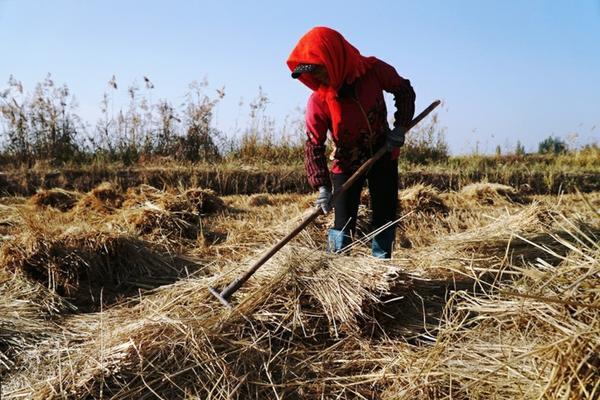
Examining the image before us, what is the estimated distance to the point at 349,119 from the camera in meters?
2.95

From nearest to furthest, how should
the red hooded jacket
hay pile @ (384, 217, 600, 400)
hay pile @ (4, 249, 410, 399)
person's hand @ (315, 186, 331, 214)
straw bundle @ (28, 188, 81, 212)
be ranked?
hay pile @ (384, 217, 600, 400), hay pile @ (4, 249, 410, 399), the red hooded jacket, person's hand @ (315, 186, 331, 214), straw bundle @ (28, 188, 81, 212)

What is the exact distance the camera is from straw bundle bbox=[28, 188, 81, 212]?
4918mm

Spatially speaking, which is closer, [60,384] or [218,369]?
[60,384]

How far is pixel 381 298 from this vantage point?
2381 mm

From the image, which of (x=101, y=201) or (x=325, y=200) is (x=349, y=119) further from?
(x=101, y=201)

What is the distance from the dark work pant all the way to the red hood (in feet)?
1.28

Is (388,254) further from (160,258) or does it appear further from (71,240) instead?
(71,240)

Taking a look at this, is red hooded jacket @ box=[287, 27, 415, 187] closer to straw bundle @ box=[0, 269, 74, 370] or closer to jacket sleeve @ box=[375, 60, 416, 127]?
jacket sleeve @ box=[375, 60, 416, 127]

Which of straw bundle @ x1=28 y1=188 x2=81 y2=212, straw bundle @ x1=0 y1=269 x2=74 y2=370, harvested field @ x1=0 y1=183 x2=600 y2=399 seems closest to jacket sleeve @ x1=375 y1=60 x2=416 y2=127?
harvested field @ x1=0 y1=183 x2=600 y2=399

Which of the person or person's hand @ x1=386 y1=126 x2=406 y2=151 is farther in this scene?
person's hand @ x1=386 y1=126 x2=406 y2=151

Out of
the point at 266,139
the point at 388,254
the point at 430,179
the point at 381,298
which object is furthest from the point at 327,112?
the point at 266,139

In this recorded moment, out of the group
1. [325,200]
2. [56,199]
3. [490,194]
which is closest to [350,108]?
[325,200]

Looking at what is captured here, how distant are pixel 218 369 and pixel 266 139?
5922mm

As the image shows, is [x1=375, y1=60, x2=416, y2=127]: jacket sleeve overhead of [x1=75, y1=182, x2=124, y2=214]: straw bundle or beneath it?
overhead
